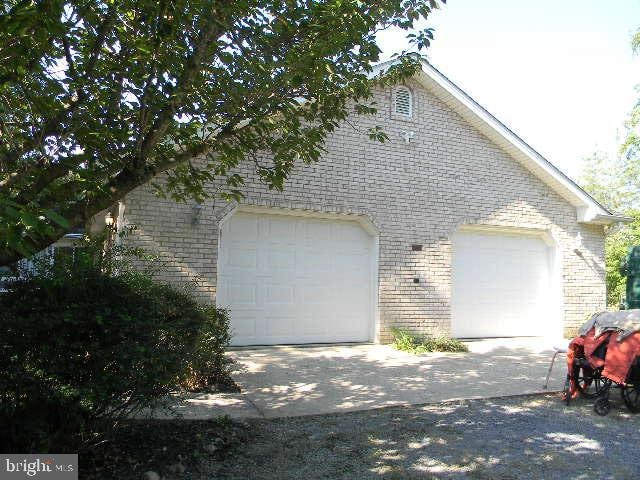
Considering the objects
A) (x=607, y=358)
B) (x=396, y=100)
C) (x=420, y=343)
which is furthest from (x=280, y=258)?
(x=607, y=358)

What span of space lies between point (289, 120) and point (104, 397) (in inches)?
133

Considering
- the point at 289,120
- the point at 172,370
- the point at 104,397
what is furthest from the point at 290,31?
the point at 104,397

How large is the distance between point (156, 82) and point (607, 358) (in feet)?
17.9

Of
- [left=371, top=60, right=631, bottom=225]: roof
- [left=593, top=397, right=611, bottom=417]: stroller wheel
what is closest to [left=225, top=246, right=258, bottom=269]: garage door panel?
[left=371, top=60, right=631, bottom=225]: roof

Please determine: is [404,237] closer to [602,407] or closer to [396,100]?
[396,100]

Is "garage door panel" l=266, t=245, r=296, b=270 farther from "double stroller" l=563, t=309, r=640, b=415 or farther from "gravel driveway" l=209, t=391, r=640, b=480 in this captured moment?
"double stroller" l=563, t=309, r=640, b=415

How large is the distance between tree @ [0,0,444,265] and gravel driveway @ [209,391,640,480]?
2.53 m

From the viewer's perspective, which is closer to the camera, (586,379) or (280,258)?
(586,379)

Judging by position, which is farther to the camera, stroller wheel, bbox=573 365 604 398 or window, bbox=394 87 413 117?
window, bbox=394 87 413 117

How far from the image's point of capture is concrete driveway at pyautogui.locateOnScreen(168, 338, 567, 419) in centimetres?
570

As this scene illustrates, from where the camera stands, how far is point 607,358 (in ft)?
18.2

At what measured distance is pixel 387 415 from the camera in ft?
17.9

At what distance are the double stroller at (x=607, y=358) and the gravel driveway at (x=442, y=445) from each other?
255 millimetres

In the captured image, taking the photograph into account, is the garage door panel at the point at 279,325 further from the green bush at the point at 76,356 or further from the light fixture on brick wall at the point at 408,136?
the green bush at the point at 76,356
